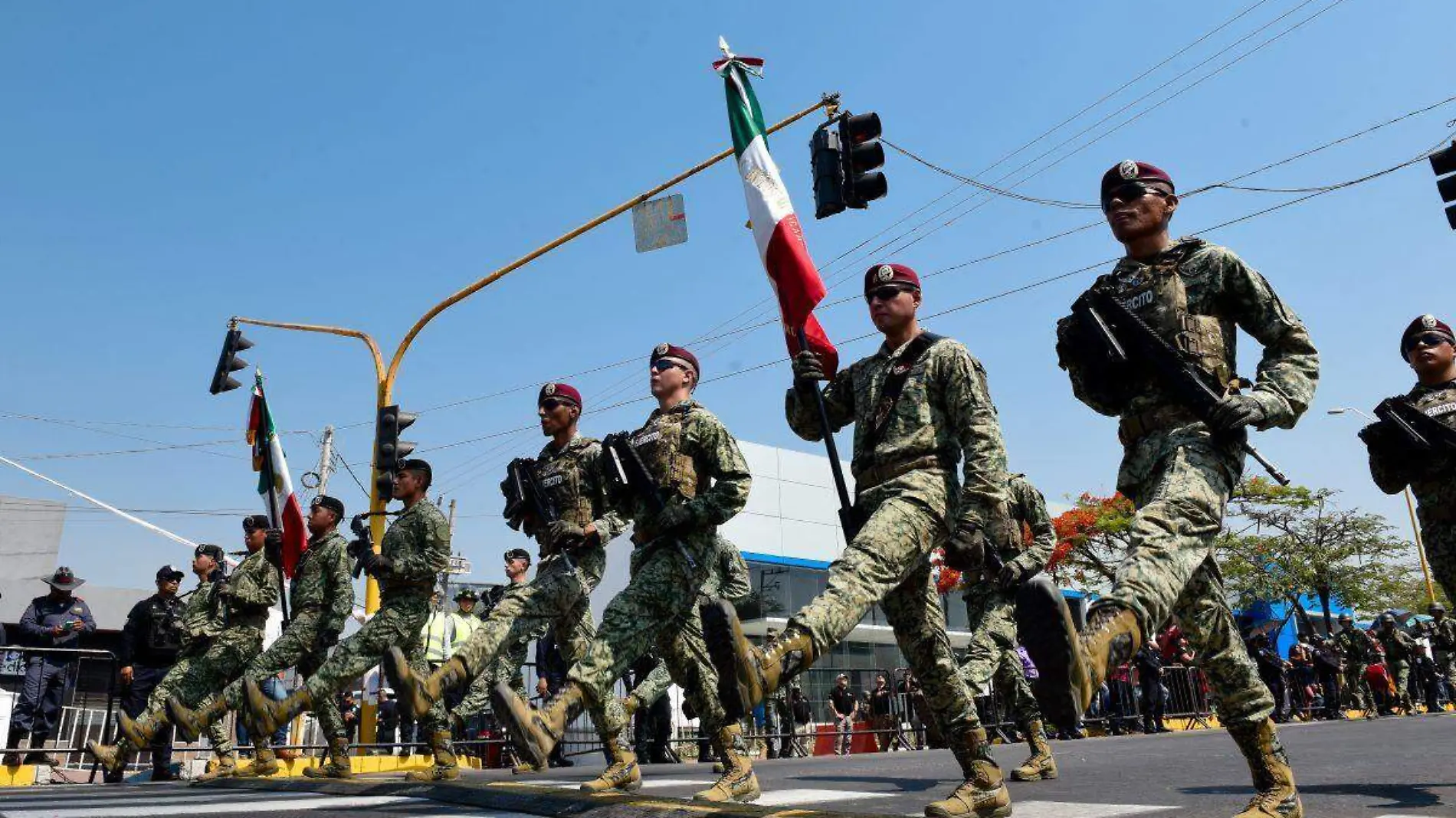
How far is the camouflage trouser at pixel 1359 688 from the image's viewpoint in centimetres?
1868

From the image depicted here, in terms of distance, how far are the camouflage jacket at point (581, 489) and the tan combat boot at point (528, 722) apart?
1.63 metres

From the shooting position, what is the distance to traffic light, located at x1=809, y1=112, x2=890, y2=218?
447 inches

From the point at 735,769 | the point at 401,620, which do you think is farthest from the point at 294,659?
the point at 735,769

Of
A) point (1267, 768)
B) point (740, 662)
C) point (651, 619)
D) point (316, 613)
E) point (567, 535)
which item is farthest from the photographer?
point (316, 613)

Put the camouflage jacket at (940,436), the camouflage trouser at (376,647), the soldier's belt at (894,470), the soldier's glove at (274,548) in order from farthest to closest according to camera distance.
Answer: the soldier's glove at (274,548), the camouflage trouser at (376,647), the soldier's belt at (894,470), the camouflage jacket at (940,436)

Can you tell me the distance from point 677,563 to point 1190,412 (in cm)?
275

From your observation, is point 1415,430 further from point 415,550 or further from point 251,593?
point 251,593

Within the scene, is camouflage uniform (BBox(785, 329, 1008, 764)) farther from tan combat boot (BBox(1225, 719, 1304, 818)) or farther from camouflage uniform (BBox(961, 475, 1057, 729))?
camouflage uniform (BBox(961, 475, 1057, 729))

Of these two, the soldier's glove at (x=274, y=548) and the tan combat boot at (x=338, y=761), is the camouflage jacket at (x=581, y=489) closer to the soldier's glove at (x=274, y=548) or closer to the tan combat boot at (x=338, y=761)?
the tan combat boot at (x=338, y=761)

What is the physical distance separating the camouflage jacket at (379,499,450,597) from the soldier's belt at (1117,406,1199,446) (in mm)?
5254

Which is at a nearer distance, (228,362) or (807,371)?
(807,371)

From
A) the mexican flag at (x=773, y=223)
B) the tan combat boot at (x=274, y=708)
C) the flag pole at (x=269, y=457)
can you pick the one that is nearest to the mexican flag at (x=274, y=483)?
the flag pole at (x=269, y=457)

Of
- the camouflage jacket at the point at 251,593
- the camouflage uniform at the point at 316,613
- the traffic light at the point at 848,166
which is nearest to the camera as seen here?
the camouflage uniform at the point at 316,613

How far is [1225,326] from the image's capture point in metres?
3.75
